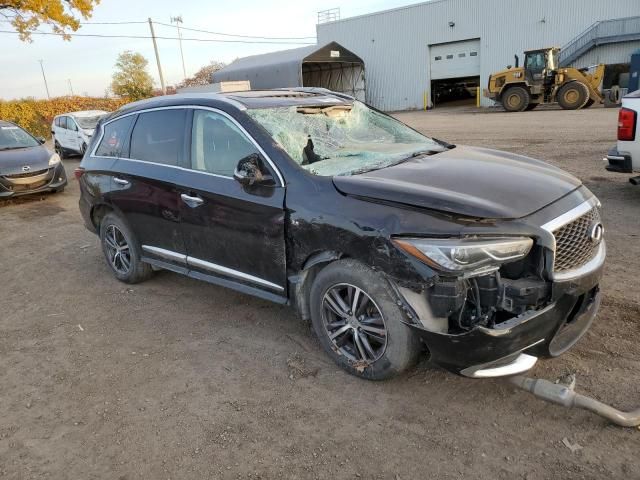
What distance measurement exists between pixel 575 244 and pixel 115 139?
4.15m

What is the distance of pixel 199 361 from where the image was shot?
11.8 feet

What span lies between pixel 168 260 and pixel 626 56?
31396 mm

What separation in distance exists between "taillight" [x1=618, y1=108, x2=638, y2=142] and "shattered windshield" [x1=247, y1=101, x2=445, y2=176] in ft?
10.6

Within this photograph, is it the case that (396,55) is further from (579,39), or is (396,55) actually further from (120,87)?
(120,87)

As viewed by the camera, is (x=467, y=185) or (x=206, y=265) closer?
(x=467, y=185)

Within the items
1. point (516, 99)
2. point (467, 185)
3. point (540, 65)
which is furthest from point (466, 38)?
point (467, 185)

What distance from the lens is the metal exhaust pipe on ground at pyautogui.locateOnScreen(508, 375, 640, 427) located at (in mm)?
2572

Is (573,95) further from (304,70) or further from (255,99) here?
(255,99)

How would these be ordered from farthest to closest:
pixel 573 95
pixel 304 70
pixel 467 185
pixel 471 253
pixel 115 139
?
1. pixel 304 70
2. pixel 573 95
3. pixel 115 139
4. pixel 467 185
5. pixel 471 253

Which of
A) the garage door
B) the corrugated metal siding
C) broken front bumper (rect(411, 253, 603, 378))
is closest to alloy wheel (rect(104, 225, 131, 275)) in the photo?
broken front bumper (rect(411, 253, 603, 378))

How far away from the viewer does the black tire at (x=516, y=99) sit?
2248 cm

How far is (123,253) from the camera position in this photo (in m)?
5.06

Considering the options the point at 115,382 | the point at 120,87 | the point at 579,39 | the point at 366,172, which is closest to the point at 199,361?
the point at 115,382

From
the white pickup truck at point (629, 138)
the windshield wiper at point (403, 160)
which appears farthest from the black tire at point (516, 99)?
the windshield wiper at point (403, 160)
